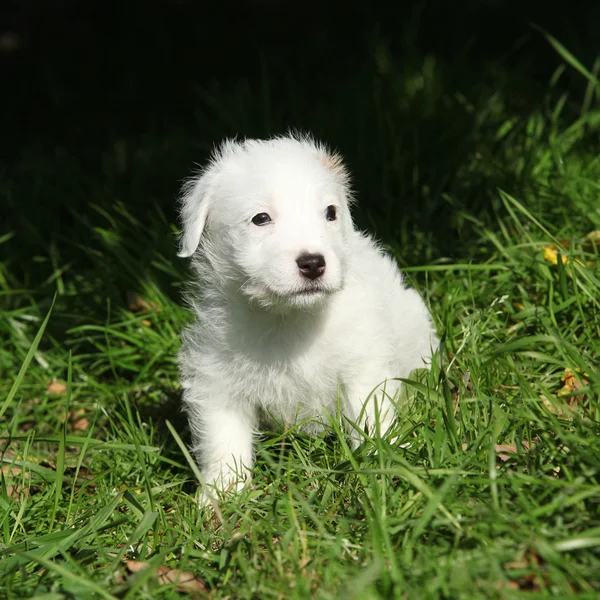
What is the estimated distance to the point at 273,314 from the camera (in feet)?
11.9

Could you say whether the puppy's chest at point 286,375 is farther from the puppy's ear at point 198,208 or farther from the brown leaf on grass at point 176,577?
the brown leaf on grass at point 176,577

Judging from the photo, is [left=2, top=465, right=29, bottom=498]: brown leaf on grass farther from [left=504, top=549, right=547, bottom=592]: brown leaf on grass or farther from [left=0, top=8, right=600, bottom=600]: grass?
[left=504, top=549, right=547, bottom=592]: brown leaf on grass

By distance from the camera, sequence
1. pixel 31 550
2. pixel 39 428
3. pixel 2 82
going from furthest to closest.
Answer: pixel 2 82 < pixel 39 428 < pixel 31 550

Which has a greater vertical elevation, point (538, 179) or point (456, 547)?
point (538, 179)

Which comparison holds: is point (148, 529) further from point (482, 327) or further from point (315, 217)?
point (482, 327)

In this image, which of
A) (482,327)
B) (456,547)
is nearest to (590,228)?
(482,327)

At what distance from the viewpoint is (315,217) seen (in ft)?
11.1

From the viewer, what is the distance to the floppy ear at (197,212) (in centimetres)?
365

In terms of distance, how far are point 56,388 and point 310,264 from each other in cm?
241

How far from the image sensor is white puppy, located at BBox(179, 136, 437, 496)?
3369 millimetres

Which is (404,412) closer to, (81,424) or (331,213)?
(331,213)

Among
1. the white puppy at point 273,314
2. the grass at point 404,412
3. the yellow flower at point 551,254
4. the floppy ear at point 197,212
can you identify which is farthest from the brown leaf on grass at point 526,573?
the yellow flower at point 551,254

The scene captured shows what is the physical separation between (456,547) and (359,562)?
32 cm

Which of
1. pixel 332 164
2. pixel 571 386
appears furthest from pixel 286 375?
pixel 571 386
